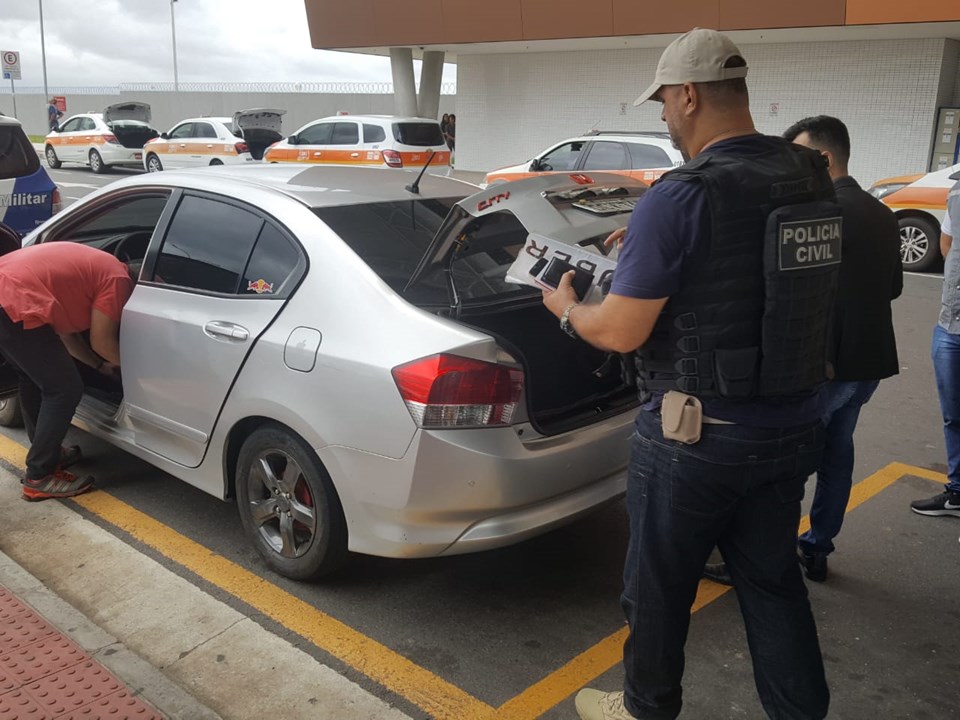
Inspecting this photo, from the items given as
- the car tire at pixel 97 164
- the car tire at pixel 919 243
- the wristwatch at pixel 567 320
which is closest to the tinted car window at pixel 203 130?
the car tire at pixel 97 164

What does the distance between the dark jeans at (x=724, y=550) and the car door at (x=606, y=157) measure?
10.5 meters

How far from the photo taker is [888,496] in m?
4.66

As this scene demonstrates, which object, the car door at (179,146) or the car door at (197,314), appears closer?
the car door at (197,314)

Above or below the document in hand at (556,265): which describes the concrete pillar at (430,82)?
above

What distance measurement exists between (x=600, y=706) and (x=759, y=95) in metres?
19.5

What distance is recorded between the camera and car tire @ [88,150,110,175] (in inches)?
993

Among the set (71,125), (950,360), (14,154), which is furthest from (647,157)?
(71,125)

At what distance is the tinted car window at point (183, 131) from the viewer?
22.6 meters

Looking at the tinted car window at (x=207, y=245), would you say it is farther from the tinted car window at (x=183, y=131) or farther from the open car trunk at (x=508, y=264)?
the tinted car window at (x=183, y=131)

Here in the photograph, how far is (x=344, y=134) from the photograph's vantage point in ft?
58.3

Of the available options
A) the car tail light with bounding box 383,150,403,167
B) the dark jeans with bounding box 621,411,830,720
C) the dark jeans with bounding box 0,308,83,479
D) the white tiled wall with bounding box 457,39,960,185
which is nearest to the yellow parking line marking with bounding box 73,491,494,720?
the dark jeans with bounding box 0,308,83,479

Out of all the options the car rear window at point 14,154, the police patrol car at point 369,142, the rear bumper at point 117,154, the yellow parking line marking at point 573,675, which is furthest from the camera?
the rear bumper at point 117,154

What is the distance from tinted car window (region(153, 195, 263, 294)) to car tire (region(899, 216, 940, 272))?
32.2ft

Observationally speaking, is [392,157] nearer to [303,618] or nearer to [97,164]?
[97,164]
